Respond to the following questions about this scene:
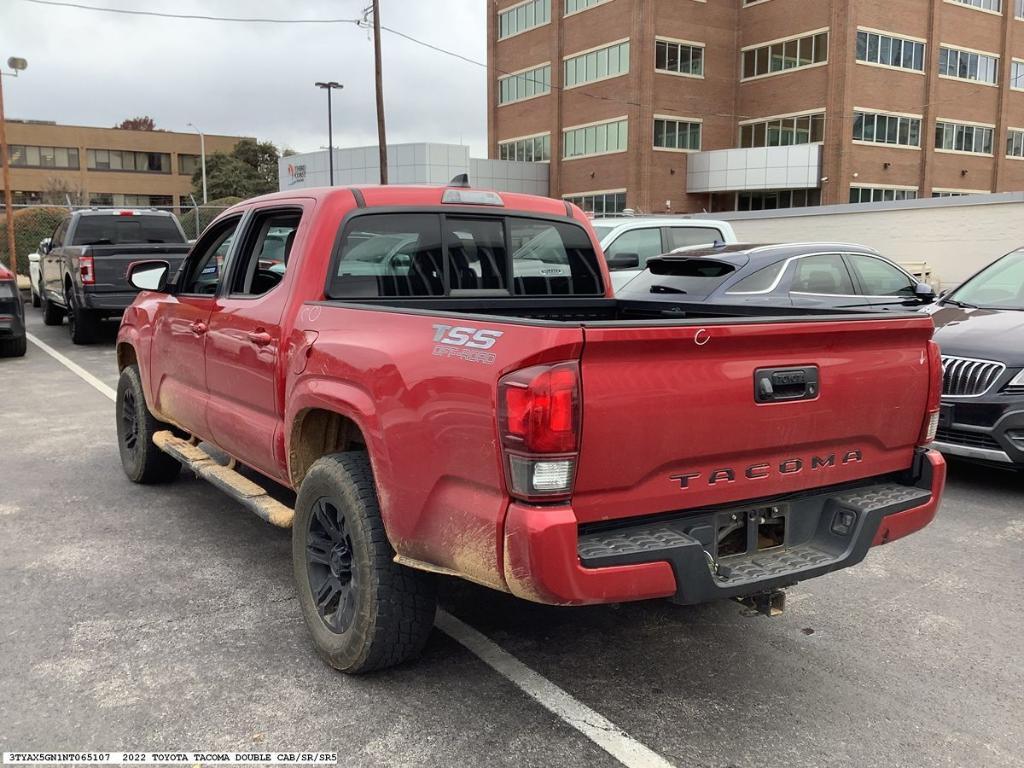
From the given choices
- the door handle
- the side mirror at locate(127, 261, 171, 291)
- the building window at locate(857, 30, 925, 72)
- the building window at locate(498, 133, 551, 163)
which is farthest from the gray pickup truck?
the building window at locate(498, 133, 551, 163)

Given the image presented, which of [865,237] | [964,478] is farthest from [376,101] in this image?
[964,478]

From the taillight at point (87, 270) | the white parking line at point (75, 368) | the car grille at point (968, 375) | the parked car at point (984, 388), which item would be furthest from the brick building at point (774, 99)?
the car grille at point (968, 375)

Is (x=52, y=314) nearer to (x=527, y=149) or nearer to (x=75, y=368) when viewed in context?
(x=75, y=368)

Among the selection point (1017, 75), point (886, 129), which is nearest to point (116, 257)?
point (886, 129)

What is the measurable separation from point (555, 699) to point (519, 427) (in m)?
1.27

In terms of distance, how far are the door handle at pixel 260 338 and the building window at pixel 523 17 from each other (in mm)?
52718

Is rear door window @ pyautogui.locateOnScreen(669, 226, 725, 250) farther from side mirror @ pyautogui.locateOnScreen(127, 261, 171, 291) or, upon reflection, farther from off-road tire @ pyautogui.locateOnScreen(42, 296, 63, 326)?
off-road tire @ pyautogui.locateOnScreen(42, 296, 63, 326)

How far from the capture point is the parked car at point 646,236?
11.9m

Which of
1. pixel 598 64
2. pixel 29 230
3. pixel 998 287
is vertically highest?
pixel 598 64

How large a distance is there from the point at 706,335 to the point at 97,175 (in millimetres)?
88083

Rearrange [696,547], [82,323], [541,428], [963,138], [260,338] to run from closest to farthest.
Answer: [541,428]
[696,547]
[260,338]
[82,323]
[963,138]

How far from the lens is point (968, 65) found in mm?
50875

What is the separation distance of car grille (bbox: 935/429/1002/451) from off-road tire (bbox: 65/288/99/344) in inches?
485

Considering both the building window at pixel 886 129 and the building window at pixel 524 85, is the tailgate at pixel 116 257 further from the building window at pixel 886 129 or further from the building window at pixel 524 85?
the building window at pixel 524 85
